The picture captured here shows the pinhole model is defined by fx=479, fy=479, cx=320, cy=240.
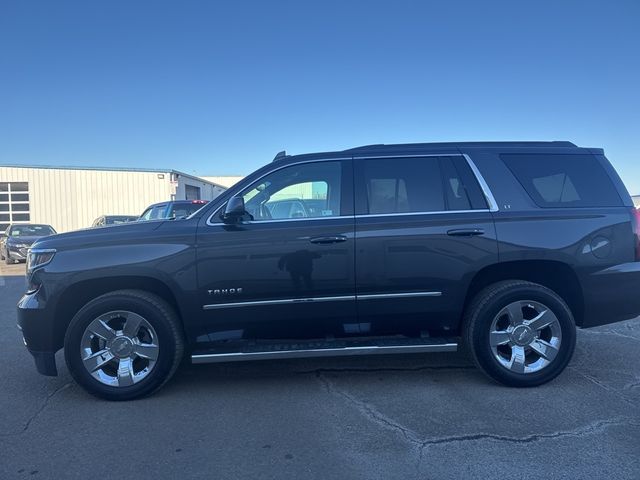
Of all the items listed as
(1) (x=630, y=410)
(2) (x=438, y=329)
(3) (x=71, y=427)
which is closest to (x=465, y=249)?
(2) (x=438, y=329)

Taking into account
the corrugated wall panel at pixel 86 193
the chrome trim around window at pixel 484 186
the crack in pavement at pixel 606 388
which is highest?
the corrugated wall panel at pixel 86 193

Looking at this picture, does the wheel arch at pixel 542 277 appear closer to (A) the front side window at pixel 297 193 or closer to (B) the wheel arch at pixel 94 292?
(A) the front side window at pixel 297 193

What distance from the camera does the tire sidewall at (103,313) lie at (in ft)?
12.5

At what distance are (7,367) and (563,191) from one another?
5.57m

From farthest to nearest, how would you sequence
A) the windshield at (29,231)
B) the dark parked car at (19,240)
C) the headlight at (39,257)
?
the windshield at (29,231), the dark parked car at (19,240), the headlight at (39,257)

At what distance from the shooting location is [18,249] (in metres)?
16.6

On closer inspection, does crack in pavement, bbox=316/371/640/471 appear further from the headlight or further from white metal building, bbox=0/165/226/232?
white metal building, bbox=0/165/226/232

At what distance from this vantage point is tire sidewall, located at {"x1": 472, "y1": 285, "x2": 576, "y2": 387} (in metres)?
4.00

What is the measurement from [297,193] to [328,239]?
0.58 metres

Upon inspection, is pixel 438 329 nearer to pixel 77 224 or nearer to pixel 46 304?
pixel 46 304

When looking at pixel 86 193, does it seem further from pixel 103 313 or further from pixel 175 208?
pixel 103 313

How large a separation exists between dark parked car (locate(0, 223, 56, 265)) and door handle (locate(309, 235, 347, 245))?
51.1 feet

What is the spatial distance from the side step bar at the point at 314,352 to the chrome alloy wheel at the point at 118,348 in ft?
1.31

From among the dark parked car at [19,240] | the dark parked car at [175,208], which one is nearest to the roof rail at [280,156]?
the dark parked car at [175,208]
